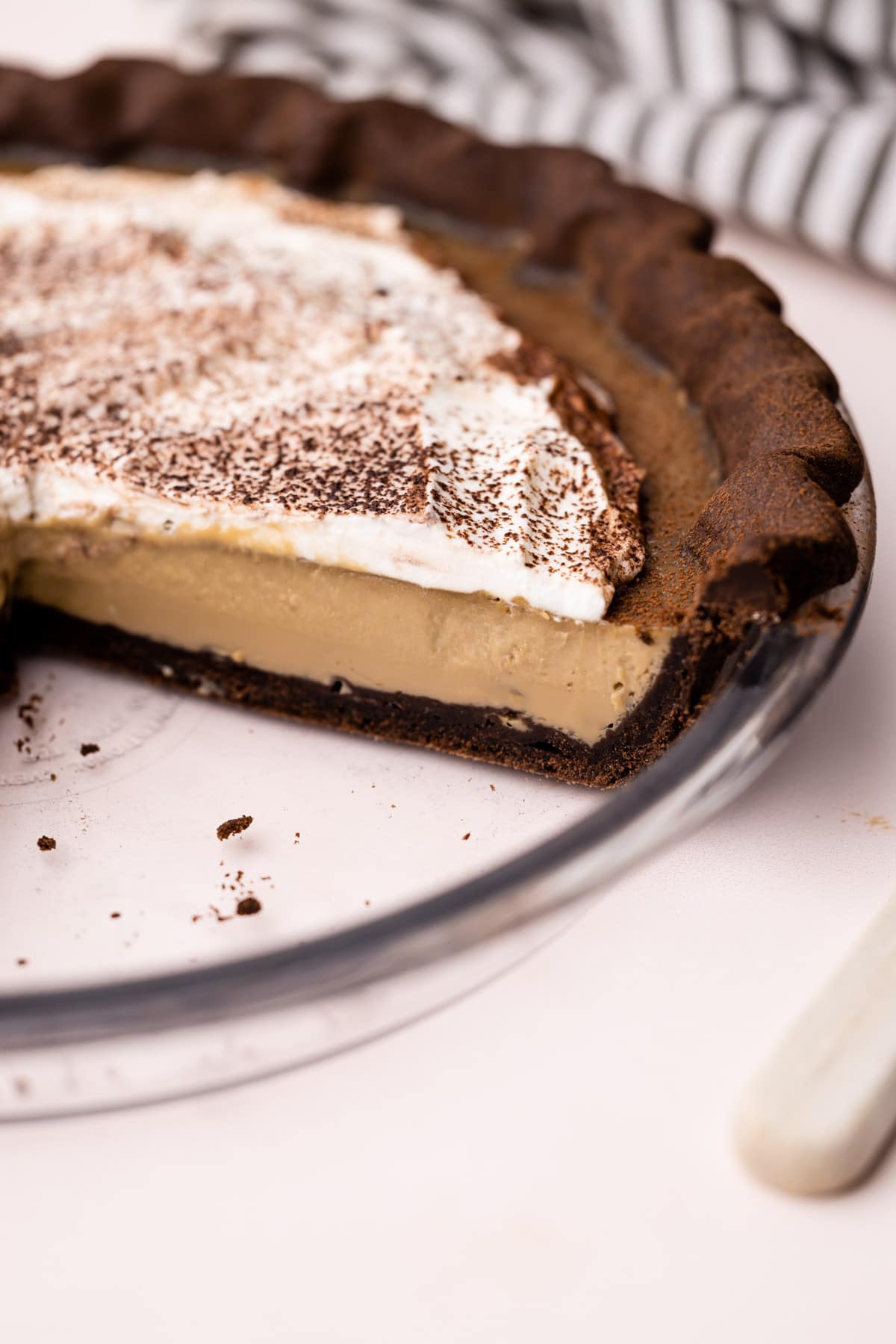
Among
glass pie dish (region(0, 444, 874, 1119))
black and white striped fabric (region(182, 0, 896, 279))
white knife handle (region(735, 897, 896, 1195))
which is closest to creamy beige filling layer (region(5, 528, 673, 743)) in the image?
glass pie dish (region(0, 444, 874, 1119))

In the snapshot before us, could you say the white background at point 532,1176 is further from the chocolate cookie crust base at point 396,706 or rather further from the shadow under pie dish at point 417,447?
the shadow under pie dish at point 417,447

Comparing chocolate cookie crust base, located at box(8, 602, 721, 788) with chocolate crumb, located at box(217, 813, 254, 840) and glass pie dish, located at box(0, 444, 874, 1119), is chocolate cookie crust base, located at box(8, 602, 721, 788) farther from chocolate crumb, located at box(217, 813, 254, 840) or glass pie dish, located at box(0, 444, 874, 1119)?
chocolate crumb, located at box(217, 813, 254, 840)

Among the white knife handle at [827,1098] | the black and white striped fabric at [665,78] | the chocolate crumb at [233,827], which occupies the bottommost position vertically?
the chocolate crumb at [233,827]

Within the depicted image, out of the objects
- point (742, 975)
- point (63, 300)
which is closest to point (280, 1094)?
point (742, 975)

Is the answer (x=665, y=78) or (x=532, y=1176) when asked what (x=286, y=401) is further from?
(x=665, y=78)

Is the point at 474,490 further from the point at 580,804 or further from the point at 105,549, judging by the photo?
the point at 105,549

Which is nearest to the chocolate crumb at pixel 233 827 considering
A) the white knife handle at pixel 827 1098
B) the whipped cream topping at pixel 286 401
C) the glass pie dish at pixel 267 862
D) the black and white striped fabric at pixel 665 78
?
the glass pie dish at pixel 267 862
